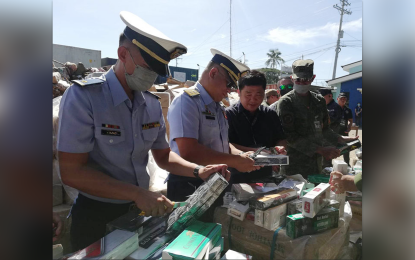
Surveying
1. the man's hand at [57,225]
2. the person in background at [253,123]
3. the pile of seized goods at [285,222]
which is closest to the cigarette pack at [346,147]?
the person in background at [253,123]

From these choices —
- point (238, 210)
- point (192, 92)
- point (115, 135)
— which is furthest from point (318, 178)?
point (115, 135)

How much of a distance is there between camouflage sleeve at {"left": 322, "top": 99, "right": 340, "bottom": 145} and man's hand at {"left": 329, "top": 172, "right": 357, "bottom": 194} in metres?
0.65

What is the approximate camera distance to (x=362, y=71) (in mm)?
867

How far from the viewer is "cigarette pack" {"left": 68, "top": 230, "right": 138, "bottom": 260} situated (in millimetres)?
735

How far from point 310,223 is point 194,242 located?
0.63 meters

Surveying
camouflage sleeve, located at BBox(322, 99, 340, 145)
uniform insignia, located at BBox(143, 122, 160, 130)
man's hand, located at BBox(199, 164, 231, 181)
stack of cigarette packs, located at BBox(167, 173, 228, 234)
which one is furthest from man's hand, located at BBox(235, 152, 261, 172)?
camouflage sleeve, located at BBox(322, 99, 340, 145)

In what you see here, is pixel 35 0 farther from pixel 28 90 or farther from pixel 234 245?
pixel 234 245

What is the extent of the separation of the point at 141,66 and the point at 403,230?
1108mm

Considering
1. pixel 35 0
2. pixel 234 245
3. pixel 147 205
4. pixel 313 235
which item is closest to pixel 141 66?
pixel 35 0

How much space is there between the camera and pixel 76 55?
2.93 ft

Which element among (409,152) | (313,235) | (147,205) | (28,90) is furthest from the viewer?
(313,235)

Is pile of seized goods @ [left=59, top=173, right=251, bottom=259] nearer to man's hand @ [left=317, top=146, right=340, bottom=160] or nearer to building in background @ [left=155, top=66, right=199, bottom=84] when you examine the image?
building in background @ [left=155, top=66, right=199, bottom=84]

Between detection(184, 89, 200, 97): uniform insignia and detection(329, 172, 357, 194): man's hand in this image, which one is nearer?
detection(329, 172, 357, 194): man's hand

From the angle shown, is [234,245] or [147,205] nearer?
[147,205]
